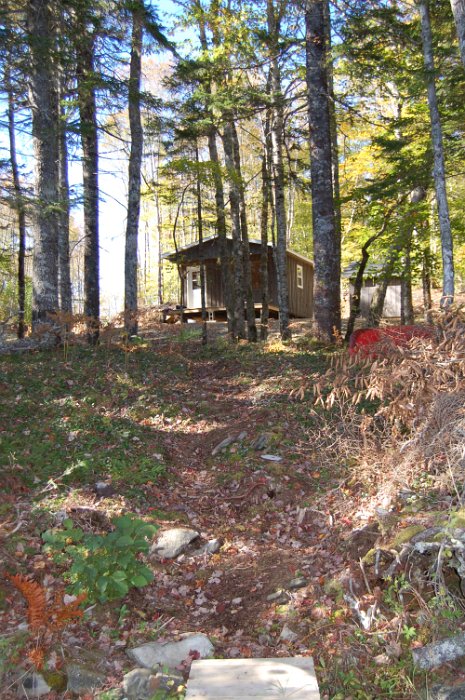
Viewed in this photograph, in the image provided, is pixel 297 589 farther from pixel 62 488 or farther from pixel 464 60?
pixel 464 60

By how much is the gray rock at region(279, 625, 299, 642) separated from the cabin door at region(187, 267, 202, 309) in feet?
77.6

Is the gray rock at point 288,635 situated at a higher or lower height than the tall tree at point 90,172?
lower

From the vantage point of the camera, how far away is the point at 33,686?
3.49m

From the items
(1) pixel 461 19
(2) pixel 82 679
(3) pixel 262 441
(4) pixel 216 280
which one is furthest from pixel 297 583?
(4) pixel 216 280

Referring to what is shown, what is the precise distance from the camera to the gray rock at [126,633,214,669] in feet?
12.3

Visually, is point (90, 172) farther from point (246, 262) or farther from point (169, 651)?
point (169, 651)

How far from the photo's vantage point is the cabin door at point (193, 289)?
2748 cm

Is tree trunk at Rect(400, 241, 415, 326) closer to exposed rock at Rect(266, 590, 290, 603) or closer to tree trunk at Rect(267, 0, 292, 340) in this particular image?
tree trunk at Rect(267, 0, 292, 340)

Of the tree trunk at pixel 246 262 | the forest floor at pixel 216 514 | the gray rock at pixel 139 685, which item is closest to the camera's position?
the gray rock at pixel 139 685

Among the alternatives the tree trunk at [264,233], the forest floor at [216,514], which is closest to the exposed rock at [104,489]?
the forest floor at [216,514]

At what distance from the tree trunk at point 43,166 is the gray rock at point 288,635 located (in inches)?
333

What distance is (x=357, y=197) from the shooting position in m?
→ 13.3

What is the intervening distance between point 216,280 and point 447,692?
24538mm

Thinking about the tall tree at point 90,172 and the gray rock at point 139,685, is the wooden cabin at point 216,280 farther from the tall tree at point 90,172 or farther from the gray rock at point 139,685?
the gray rock at point 139,685
